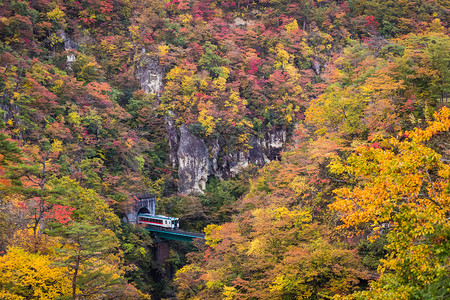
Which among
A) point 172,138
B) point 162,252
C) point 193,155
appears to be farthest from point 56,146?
point 193,155

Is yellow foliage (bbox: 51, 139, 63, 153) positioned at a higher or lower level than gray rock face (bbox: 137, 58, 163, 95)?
lower

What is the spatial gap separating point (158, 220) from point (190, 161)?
791 cm

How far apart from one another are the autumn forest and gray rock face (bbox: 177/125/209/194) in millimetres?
110

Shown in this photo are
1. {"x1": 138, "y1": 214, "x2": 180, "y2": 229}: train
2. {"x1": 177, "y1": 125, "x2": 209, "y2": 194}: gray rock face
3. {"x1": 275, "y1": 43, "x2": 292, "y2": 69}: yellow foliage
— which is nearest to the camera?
{"x1": 138, "y1": 214, "x2": 180, "y2": 229}: train

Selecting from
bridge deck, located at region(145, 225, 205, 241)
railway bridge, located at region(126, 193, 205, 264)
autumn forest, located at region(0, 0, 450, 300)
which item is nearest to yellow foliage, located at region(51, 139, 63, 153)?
autumn forest, located at region(0, 0, 450, 300)

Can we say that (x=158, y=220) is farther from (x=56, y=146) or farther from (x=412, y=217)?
(x=412, y=217)

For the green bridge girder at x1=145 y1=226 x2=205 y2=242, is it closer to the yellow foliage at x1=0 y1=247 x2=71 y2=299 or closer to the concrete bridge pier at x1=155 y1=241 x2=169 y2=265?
the concrete bridge pier at x1=155 y1=241 x2=169 y2=265

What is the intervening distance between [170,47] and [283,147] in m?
17.0

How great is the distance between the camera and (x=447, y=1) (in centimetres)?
3909

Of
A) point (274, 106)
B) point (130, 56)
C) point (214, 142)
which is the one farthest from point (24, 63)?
point (274, 106)

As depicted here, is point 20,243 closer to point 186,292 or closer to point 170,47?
point 186,292

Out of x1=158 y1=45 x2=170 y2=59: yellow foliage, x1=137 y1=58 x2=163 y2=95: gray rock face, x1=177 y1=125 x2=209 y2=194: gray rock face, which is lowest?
x1=177 y1=125 x2=209 y2=194: gray rock face

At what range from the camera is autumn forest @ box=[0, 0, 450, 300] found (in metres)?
6.47

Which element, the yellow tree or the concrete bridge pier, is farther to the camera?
the concrete bridge pier
